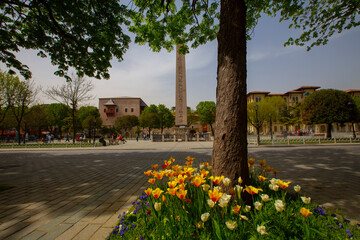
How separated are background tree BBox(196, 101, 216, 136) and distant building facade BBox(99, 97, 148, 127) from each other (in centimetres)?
2711

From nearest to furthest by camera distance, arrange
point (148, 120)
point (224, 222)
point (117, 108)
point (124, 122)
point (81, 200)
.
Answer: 1. point (224, 222)
2. point (81, 200)
3. point (148, 120)
4. point (124, 122)
5. point (117, 108)

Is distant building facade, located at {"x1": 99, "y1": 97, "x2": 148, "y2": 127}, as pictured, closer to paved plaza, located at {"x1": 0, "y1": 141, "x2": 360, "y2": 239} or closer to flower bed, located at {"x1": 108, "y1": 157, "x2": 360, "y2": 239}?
paved plaza, located at {"x1": 0, "y1": 141, "x2": 360, "y2": 239}

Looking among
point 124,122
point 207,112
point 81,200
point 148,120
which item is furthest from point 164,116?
point 81,200

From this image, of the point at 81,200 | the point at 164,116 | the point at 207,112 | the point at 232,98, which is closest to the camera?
the point at 232,98

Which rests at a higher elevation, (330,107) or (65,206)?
(330,107)

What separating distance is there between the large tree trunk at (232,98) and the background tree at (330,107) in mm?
30285

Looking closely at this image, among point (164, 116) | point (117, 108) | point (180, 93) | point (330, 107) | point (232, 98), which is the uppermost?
point (117, 108)

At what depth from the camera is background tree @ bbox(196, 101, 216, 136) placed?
58719 millimetres

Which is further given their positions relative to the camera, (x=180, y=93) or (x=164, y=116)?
(x=164, y=116)

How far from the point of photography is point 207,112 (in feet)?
194

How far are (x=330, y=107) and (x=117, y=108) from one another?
223ft

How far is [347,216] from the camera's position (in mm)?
2553

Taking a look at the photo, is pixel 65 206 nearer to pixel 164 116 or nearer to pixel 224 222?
pixel 224 222

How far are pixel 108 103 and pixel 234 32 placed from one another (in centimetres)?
7462
